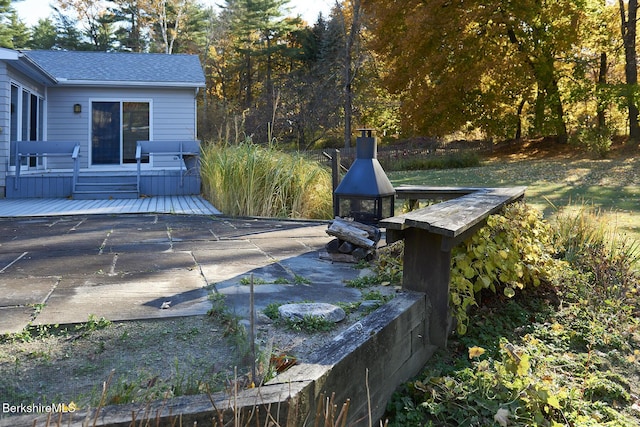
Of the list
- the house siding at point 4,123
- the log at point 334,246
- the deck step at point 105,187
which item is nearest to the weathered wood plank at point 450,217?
the log at point 334,246

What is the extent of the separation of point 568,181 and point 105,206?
10.3 metres

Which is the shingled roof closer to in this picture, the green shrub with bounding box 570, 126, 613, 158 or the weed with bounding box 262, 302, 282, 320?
the weed with bounding box 262, 302, 282, 320

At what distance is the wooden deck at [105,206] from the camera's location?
25.0 feet

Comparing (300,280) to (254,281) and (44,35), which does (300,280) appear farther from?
(44,35)

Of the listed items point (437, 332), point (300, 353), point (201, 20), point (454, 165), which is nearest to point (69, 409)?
point (300, 353)

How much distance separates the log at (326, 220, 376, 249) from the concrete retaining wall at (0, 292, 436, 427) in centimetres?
131

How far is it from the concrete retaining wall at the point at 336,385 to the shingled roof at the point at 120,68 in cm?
1088

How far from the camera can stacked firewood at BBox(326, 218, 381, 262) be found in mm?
4441

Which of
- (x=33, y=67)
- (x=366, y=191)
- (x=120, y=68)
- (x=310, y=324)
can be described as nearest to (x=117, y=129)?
(x=120, y=68)

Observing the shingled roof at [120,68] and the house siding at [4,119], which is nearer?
the house siding at [4,119]

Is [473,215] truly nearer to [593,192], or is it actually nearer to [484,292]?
[484,292]

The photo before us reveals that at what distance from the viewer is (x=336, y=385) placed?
2.21m

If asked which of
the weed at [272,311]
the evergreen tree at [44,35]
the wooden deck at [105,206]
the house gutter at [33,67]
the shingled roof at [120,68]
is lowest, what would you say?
the weed at [272,311]

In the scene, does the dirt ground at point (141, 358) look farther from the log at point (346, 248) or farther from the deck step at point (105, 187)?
the deck step at point (105, 187)
